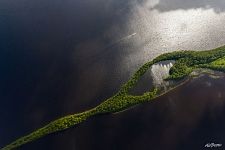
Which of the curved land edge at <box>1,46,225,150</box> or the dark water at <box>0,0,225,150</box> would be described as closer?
the dark water at <box>0,0,225,150</box>

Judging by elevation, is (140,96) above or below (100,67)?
below

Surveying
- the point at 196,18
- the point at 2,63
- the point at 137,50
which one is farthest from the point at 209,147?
the point at 2,63

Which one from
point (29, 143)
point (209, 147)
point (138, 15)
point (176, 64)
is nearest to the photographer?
point (209, 147)

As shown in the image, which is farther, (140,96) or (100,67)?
(100,67)

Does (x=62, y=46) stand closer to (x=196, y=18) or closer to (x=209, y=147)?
(x=196, y=18)
